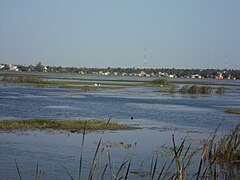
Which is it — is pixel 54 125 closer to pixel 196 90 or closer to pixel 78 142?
pixel 78 142

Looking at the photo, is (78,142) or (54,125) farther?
(54,125)

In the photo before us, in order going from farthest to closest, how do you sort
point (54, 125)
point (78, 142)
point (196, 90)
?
point (196, 90) → point (54, 125) → point (78, 142)

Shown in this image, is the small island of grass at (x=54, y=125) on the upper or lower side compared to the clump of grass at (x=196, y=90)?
upper

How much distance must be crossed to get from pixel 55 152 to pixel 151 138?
6746 millimetres

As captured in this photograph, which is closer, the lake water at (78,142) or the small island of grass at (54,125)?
the lake water at (78,142)

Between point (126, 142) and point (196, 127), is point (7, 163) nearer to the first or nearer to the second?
point (126, 142)

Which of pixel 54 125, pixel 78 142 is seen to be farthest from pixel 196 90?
pixel 78 142

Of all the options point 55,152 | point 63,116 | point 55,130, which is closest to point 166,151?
point 55,152

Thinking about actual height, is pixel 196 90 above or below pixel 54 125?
below

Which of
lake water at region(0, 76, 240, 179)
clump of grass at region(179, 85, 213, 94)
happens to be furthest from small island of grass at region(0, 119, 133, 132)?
clump of grass at region(179, 85, 213, 94)

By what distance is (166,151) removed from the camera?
19781 mm

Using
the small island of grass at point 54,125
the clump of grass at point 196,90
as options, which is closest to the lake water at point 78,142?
the small island of grass at point 54,125

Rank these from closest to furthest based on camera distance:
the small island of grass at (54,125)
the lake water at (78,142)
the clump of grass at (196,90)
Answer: the lake water at (78,142) → the small island of grass at (54,125) → the clump of grass at (196,90)

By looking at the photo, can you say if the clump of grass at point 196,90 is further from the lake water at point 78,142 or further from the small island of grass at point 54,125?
the small island of grass at point 54,125
